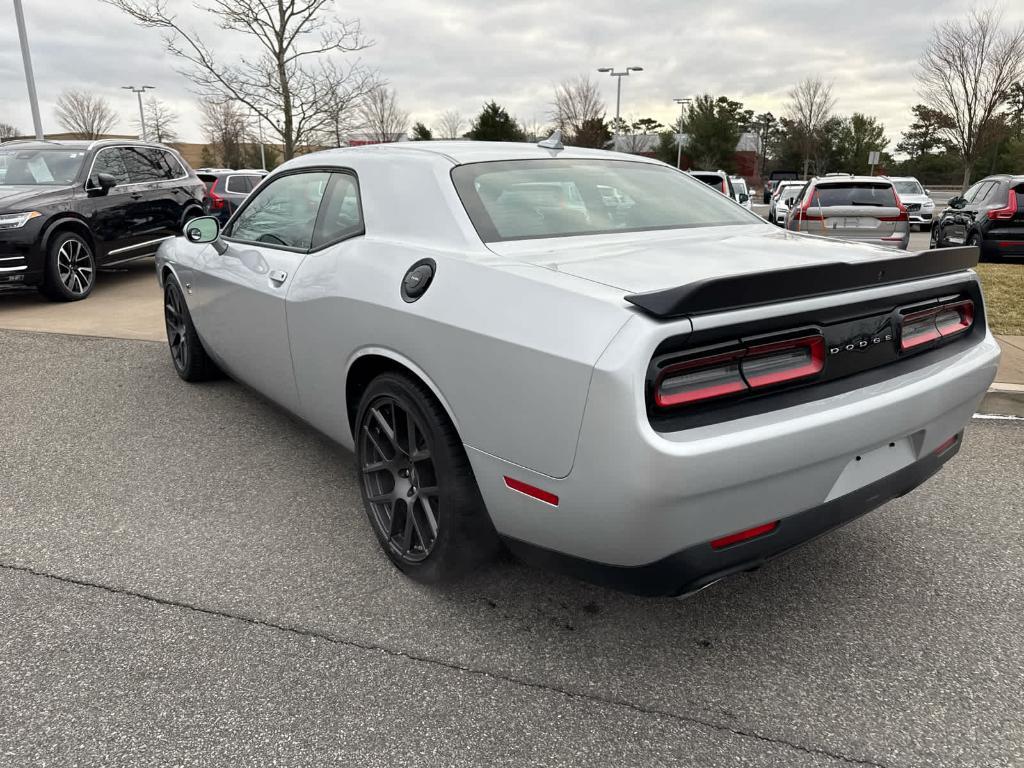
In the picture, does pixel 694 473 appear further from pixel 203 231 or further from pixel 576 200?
pixel 203 231

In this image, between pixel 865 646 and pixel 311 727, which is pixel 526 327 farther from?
pixel 865 646

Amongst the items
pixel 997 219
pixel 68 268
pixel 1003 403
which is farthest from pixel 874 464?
pixel 997 219

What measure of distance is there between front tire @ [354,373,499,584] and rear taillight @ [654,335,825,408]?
772mm

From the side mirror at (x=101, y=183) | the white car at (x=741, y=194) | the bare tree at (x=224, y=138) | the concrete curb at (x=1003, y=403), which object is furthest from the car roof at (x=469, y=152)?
the bare tree at (x=224, y=138)

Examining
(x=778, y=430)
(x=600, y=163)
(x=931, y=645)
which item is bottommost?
(x=931, y=645)

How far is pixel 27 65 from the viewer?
1922cm

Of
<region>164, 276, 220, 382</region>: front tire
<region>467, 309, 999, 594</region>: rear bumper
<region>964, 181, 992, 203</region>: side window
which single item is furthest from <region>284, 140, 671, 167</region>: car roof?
<region>964, 181, 992, 203</region>: side window

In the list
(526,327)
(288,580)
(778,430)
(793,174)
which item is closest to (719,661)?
(778,430)

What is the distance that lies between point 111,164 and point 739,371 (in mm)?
9847

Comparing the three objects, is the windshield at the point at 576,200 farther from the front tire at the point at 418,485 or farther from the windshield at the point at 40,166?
the windshield at the point at 40,166

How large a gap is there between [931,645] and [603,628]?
1.03 m

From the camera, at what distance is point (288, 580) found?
2.87m

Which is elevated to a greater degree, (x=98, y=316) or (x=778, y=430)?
(x=778, y=430)

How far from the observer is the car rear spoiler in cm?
188
